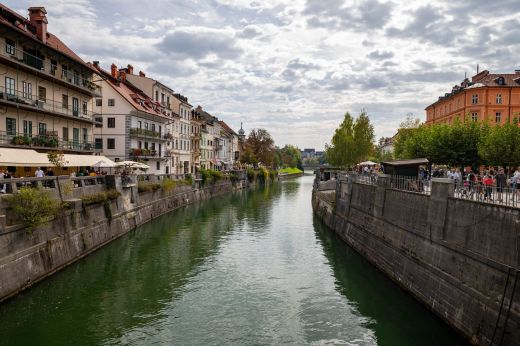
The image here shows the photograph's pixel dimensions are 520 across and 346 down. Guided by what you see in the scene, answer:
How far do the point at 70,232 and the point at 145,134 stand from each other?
32243 millimetres

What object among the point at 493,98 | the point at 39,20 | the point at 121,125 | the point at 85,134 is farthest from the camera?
the point at 493,98

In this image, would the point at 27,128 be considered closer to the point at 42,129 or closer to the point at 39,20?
the point at 42,129

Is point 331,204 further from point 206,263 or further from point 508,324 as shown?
point 508,324

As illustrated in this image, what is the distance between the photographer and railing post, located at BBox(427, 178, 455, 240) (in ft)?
55.6

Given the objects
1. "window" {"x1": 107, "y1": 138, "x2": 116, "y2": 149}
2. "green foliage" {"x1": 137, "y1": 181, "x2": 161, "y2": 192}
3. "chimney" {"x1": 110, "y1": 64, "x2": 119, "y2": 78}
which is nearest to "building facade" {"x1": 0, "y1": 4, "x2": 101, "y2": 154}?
"green foliage" {"x1": 137, "y1": 181, "x2": 161, "y2": 192}

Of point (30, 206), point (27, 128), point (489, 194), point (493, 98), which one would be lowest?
point (30, 206)

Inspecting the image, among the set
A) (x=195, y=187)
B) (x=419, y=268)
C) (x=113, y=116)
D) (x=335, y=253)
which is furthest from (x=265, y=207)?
(x=419, y=268)

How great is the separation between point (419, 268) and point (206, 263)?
12061mm

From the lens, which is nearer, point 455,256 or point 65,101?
point 455,256

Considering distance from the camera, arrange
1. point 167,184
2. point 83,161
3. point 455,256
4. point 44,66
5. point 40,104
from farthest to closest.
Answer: point 167,184, point 44,66, point 40,104, point 83,161, point 455,256

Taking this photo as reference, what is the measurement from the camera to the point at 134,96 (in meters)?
54.8

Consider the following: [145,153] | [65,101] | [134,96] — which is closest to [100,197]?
[65,101]

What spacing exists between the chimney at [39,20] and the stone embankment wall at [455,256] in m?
30.1

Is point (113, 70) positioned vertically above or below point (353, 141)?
above
